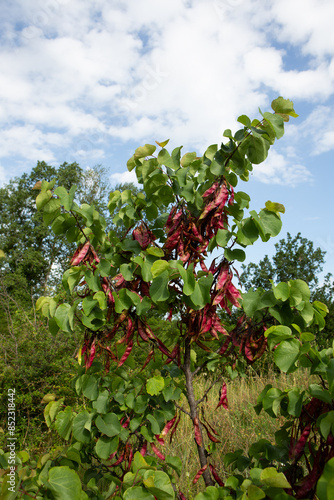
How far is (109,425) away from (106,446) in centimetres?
10

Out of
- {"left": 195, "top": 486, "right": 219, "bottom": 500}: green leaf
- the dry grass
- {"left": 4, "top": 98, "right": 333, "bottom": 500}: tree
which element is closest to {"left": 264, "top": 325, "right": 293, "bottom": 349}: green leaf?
{"left": 4, "top": 98, "right": 333, "bottom": 500}: tree

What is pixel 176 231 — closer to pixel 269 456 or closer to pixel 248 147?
pixel 248 147

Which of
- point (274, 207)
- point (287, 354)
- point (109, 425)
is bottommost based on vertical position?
point (109, 425)

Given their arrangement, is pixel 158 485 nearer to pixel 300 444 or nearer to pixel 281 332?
pixel 300 444

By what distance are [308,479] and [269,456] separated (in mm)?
304

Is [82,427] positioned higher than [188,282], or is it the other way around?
[188,282]

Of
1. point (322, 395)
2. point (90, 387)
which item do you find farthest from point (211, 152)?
point (90, 387)

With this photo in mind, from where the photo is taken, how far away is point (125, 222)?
1977mm

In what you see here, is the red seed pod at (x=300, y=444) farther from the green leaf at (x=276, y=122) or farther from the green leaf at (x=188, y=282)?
the green leaf at (x=276, y=122)

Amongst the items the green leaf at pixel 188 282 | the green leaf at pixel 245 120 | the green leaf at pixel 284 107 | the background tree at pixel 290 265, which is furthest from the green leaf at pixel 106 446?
the background tree at pixel 290 265

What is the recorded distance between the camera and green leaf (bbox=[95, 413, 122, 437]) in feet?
5.35

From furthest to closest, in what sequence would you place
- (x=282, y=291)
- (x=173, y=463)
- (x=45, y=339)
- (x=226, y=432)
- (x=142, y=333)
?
(x=45, y=339) → (x=226, y=432) → (x=173, y=463) → (x=142, y=333) → (x=282, y=291)

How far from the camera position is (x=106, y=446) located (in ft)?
5.50

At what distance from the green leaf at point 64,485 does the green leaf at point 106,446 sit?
1.11 feet
